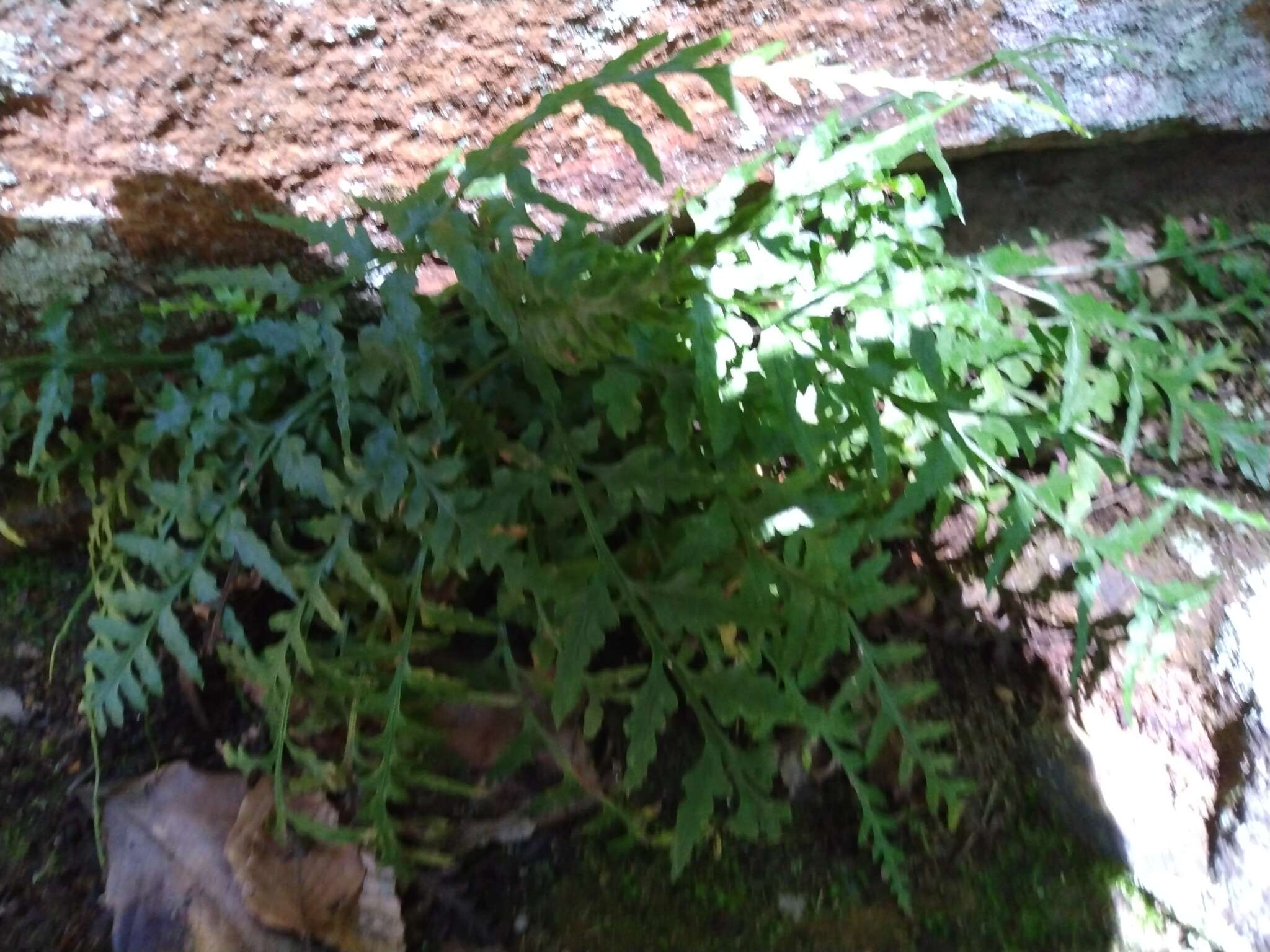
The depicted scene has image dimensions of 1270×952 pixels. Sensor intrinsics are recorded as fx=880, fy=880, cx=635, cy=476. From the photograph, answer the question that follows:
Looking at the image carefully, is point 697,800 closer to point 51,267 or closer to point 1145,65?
point 51,267

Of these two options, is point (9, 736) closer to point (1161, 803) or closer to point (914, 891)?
point (914, 891)

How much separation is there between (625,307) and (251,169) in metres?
0.69

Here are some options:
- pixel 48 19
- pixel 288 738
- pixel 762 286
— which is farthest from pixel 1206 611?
pixel 48 19

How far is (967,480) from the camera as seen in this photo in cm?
148

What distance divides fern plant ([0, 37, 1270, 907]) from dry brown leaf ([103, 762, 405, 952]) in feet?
0.30

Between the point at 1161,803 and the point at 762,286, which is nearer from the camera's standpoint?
the point at 762,286

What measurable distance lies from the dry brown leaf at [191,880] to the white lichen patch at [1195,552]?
1348 millimetres

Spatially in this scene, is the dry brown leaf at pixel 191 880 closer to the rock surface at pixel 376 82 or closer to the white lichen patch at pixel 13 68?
the rock surface at pixel 376 82

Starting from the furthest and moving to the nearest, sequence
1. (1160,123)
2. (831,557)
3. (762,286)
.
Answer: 1. (1160,123)
2. (762,286)
3. (831,557)

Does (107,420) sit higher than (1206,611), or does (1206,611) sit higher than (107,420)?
(107,420)

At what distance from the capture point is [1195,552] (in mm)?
1480

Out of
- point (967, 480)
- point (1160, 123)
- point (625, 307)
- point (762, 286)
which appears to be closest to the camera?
point (625, 307)

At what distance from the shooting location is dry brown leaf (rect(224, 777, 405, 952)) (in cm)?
117

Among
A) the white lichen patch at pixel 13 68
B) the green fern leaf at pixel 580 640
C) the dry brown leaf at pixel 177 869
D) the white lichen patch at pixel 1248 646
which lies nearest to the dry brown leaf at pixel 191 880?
the dry brown leaf at pixel 177 869
